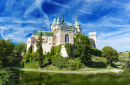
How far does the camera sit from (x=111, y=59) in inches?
1144

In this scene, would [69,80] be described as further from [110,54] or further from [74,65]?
[110,54]

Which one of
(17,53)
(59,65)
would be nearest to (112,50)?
(59,65)

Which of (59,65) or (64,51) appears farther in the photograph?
(64,51)

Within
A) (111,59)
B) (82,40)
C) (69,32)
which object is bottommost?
(111,59)

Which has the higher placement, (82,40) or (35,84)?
(82,40)

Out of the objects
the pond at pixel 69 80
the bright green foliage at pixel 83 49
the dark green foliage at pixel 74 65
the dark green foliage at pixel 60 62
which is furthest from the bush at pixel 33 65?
the pond at pixel 69 80

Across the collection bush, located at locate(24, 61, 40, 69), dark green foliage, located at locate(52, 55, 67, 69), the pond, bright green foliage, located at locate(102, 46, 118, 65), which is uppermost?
bright green foliage, located at locate(102, 46, 118, 65)

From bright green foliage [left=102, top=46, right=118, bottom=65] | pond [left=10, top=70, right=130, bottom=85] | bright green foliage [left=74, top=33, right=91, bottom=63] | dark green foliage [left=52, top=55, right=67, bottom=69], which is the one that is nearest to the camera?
pond [left=10, top=70, right=130, bottom=85]

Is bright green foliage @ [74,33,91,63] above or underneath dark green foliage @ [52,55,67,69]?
above

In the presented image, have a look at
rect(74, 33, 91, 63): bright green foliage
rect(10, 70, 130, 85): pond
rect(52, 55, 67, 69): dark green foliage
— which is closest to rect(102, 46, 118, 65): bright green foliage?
rect(74, 33, 91, 63): bright green foliage

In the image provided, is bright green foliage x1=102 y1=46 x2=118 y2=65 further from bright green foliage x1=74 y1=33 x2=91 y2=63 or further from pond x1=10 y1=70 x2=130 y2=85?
pond x1=10 y1=70 x2=130 y2=85

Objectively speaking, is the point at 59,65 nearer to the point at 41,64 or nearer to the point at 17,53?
the point at 41,64

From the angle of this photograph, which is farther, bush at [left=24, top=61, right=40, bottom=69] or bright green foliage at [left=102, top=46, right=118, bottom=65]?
bright green foliage at [left=102, top=46, right=118, bottom=65]

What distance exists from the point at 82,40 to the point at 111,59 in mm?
10835
